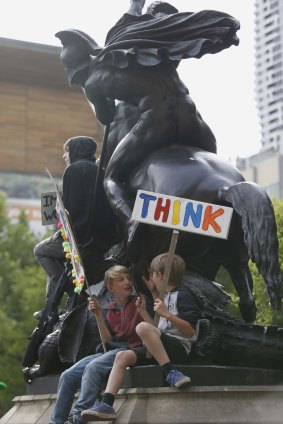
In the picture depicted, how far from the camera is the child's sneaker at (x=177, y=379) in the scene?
7359 mm

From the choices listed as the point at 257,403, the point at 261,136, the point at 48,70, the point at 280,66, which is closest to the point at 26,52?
the point at 48,70

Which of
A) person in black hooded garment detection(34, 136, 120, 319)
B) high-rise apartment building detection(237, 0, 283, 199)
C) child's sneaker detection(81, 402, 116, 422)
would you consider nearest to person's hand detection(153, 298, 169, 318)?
child's sneaker detection(81, 402, 116, 422)

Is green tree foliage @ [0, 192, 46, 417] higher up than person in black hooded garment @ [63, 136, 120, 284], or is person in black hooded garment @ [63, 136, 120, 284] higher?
person in black hooded garment @ [63, 136, 120, 284]

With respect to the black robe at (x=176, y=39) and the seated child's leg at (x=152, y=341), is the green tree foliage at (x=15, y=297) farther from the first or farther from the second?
the seated child's leg at (x=152, y=341)

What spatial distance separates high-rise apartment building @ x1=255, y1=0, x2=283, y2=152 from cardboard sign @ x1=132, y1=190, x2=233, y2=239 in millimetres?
60879

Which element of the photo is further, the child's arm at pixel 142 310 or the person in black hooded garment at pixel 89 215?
the person in black hooded garment at pixel 89 215

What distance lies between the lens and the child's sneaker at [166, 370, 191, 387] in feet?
24.1

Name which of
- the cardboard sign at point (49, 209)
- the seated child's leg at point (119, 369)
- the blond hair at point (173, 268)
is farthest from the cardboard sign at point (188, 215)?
the cardboard sign at point (49, 209)

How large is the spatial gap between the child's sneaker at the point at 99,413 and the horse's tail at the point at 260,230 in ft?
6.23

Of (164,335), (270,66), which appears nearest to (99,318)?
(164,335)

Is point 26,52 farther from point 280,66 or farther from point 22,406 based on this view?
point 22,406

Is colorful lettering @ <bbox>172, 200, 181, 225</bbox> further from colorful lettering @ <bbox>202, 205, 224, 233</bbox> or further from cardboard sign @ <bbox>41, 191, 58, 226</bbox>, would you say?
cardboard sign @ <bbox>41, 191, 58, 226</bbox>

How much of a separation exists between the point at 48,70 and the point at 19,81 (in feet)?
7.11

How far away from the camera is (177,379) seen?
7402 millimetres
